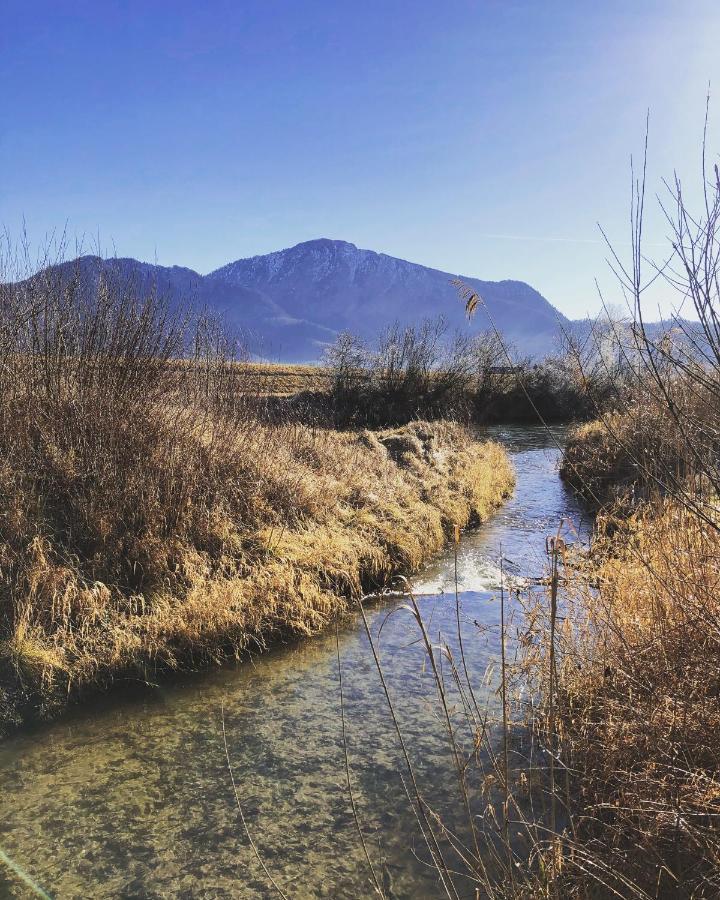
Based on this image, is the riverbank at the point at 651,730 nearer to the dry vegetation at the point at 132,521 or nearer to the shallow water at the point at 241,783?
the shallow water at the point at 241,783

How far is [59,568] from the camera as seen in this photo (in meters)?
7.58

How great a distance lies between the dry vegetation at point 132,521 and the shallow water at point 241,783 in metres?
0.60

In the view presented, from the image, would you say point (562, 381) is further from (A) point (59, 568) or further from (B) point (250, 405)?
(A) point (59, 568)

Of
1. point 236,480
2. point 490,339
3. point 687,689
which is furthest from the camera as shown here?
point 490,339

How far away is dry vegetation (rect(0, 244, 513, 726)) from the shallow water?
603mm

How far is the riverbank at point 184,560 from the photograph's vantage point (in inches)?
273

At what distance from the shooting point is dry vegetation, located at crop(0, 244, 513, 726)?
712 cm

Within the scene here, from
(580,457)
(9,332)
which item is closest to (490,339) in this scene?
(580,457)

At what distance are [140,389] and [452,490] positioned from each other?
764cm

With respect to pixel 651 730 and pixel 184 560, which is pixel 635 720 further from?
pixel 184 560

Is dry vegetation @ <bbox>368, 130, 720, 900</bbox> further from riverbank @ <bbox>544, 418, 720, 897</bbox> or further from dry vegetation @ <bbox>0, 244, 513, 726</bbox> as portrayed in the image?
dry vegetation @ <bbox>0, 244, 513, 726</bbox>

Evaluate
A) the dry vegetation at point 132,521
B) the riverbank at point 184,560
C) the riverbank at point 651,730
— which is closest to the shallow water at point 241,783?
the riverbank at point 184,560

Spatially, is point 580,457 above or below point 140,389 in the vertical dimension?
below

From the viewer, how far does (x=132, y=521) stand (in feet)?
27.7
